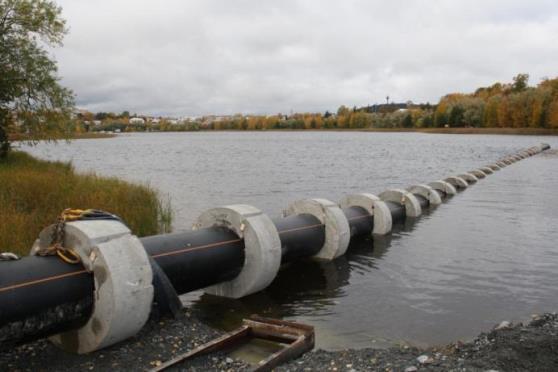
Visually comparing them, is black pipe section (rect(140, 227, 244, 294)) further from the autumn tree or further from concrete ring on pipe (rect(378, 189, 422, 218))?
the autumn tree

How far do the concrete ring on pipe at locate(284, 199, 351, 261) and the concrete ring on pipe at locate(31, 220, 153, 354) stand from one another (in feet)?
18.7

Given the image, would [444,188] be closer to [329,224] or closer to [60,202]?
[329,224]

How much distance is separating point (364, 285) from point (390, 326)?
88.2 inches

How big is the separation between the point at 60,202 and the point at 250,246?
6197mm

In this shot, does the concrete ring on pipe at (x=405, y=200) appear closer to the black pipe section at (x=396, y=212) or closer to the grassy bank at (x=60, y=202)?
the black pipe section at (x=396, y=212)

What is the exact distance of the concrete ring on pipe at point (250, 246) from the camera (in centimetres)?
902

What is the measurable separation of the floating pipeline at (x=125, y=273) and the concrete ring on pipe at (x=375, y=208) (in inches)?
155

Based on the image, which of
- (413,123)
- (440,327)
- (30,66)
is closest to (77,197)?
(440,327)

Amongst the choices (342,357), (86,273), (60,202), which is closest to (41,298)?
(86,273)

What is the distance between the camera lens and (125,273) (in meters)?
6.29

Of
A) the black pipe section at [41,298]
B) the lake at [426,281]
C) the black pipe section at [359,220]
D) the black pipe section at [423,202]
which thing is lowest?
the lake at [426,281]

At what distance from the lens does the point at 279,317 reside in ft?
28.7

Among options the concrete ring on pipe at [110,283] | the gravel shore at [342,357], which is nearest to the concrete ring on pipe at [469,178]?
the gravel shore at [342,357]

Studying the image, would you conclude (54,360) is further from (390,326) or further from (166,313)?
(390,326)
